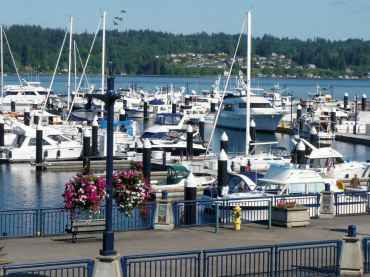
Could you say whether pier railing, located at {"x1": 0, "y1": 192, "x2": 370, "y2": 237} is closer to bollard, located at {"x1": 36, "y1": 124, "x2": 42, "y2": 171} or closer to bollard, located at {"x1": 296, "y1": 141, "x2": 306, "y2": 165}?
bollard, located at {"x1": 296, "y1": 141, "x2": 306, "y2": 165}

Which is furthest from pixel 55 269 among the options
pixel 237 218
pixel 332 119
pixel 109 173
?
pixel 332 119

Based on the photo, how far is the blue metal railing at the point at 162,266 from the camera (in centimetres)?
2323

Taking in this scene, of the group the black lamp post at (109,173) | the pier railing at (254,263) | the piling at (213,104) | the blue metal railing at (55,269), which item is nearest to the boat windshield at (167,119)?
the piling at (213,104)

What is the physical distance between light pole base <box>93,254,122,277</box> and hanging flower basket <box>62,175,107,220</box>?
5829mm

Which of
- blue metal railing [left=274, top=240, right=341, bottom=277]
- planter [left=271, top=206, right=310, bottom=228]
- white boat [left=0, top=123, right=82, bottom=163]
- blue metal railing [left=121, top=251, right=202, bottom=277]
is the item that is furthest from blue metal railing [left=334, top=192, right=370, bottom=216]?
white boat [left=0, top=123, right=82, bottom=163]

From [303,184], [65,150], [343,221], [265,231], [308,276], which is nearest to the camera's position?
[308,276]

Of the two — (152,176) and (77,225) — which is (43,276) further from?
(152,176)

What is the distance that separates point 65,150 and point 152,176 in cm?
1375

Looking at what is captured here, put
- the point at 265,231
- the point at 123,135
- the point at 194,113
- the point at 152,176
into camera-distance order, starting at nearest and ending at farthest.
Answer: the point at 265,231
the point at 152,176
the point at 123,135
the point at 194,113

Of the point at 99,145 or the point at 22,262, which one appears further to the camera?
the point at 99,145

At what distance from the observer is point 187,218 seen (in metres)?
35.2

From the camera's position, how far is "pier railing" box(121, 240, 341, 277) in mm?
24253

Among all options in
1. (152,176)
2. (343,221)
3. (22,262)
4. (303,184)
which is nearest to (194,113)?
(152,176)

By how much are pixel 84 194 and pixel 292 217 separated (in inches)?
300
